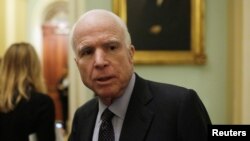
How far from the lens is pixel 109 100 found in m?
1.28

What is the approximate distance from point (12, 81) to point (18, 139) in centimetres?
38

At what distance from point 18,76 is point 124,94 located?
1341mm

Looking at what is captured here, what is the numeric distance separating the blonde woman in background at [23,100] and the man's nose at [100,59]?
1.33 meters

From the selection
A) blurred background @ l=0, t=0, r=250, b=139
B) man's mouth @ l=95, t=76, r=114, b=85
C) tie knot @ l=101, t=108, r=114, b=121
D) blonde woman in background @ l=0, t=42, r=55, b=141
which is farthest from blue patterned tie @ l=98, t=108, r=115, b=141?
blurred background @ l=0, t=0, r=250, b=139

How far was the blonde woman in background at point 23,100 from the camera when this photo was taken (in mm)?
2328

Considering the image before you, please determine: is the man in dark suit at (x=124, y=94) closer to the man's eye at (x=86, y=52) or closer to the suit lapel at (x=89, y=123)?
the man's eye at (x=86, y=52)

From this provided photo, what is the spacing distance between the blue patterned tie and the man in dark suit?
1cm

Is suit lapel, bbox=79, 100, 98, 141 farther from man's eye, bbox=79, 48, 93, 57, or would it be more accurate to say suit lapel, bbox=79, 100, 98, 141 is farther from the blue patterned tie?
man's eye, bbox=79, 48, 93, 57

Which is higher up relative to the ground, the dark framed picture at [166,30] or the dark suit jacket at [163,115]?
the dark framed picture at [166,30]

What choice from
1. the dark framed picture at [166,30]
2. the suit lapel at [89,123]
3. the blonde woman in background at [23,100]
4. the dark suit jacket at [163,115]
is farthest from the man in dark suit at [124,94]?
the dark framed picture at [166,30]

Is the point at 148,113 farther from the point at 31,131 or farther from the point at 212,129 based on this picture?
the point at 31,131

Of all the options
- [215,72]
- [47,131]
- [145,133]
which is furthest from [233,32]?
[145,133]

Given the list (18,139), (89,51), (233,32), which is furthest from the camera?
(233,32)

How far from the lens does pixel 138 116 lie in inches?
49.0
